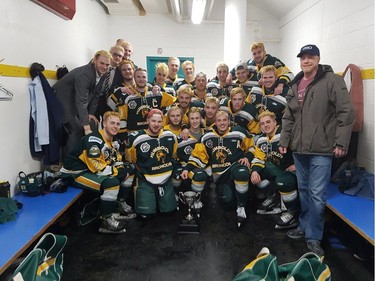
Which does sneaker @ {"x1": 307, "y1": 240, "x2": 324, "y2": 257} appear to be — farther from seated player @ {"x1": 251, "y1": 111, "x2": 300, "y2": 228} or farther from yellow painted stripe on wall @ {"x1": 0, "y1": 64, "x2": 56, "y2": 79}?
yellow painted stripe on wall @ {"x1": 0, "y1": 64, "x2": 56, "y2": 79}

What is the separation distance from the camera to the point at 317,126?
6.80ft

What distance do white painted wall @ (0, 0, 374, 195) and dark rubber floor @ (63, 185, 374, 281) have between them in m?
0.79

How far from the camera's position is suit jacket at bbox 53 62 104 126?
2805mm

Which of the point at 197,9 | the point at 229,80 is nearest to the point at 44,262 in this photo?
the point at 229,80

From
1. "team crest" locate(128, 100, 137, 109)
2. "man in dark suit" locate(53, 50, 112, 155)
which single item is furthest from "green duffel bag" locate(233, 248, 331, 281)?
"team crest" locate(128, 100, 137, 109)

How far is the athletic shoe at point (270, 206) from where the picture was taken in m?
2.86

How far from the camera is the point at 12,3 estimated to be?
2.29 m

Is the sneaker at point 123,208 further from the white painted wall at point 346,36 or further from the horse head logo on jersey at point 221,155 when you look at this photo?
the white painted wall at point 346,36

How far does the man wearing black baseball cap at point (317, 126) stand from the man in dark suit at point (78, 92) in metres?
1.88

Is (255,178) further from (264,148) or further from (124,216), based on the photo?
(124,216)

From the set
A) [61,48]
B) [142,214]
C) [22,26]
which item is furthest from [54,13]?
[142,214]

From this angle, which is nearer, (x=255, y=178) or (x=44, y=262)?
(x=44, y=262)

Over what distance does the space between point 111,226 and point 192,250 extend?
2.48 ft

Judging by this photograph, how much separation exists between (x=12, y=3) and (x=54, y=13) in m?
0.81
